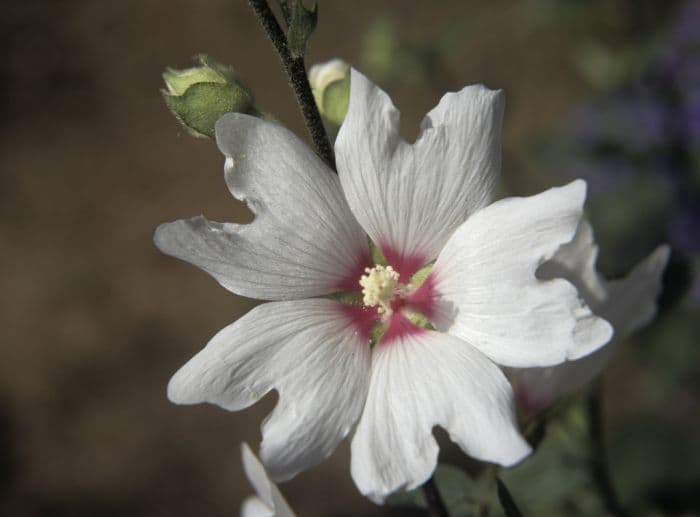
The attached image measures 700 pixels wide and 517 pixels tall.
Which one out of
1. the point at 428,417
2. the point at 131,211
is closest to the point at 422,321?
the point at 428,417

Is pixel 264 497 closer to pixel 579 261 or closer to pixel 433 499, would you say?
pixel 433 499

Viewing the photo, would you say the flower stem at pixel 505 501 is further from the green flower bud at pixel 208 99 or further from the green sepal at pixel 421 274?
the green flower bud at pixel 208 99

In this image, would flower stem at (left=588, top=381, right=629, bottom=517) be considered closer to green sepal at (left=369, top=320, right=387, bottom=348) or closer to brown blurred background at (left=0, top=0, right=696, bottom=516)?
green sepal at (left=369, top=320, right=387, bottom=348)

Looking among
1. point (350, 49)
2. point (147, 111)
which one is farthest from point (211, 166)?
point (350, 49)

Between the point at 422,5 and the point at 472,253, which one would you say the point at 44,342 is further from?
the point at 472,253

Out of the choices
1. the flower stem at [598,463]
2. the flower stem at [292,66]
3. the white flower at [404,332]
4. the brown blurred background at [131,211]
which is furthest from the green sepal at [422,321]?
the brown blurred background at [131,211]
